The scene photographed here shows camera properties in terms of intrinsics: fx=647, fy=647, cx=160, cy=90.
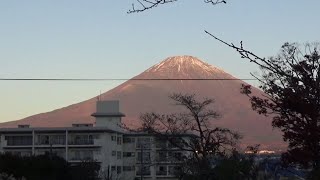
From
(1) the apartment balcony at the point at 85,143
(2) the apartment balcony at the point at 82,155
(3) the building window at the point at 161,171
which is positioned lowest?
(3) the building window at the point at 161,171

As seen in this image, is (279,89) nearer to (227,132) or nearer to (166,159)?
(227,132)

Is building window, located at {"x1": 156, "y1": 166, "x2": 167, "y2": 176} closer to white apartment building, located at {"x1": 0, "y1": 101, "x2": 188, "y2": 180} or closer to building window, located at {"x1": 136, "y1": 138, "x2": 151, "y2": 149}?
white apartment building, located at {"x1": 0, "y1": 101, "x2": 188, "y2": 180}

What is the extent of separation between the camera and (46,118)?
16312 centimetres

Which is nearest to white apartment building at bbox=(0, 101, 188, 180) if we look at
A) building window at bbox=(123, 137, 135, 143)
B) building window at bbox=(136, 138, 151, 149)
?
building window at bbox=(136, 138, 151, 149)

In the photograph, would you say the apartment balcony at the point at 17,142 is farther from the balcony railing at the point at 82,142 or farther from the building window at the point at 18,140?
the balcony railing at the point at 82,142

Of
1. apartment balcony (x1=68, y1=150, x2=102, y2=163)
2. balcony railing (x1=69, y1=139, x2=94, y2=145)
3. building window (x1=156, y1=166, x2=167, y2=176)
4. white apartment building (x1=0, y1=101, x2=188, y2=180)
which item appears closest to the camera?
apartment balcony (x1=68, y1=150, x2=102, y2=163)

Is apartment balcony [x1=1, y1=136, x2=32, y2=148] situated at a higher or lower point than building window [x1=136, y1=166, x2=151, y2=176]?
higher

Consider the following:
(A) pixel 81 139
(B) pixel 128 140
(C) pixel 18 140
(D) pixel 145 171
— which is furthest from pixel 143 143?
(C) pixel 18 140

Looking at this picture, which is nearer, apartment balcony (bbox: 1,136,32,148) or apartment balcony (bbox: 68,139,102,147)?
apartment balcony (bbox: 68,139,102,147)

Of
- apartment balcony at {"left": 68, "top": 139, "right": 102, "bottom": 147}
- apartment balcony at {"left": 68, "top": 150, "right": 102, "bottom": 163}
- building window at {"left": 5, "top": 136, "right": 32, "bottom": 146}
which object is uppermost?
building window at {"left": 5, "top": 136, "right": 32, "bottom": 146}

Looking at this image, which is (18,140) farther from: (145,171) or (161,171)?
(161,171)

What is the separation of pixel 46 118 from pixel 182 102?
126 meters

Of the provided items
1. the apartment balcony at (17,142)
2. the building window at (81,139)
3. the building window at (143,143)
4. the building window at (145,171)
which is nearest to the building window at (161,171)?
the building window at (145,171)

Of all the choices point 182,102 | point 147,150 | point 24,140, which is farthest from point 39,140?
point 182,102
